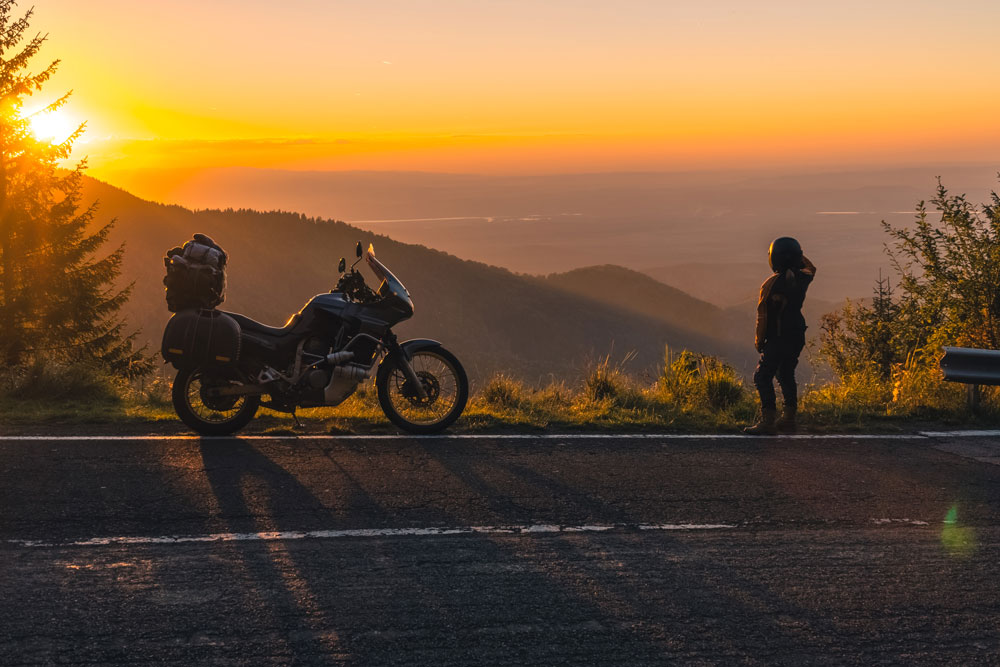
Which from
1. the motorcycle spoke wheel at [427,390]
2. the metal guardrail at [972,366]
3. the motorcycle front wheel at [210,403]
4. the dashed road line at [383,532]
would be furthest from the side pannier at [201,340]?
the metal guardrail at [972,366]

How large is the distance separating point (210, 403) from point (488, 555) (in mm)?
3695

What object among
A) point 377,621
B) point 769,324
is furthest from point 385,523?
point 769,324

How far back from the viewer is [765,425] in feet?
26.1

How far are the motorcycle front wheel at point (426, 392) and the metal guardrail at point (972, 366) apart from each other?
15.9ft

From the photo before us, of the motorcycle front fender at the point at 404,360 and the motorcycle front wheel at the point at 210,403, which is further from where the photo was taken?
the motorcycle front fender at the point at 404,360

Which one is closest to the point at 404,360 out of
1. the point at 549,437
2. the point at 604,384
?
the point at 549,437

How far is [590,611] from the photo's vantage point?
12.6ft

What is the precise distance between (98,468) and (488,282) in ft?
424

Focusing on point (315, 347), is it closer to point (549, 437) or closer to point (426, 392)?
point (426, 392)

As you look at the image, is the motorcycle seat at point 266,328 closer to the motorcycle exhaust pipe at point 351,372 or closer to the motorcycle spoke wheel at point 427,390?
the motorcycle exhaust pipe at point 351,372

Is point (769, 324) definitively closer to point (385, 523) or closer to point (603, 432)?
point (603, 432)

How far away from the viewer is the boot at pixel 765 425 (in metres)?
7.89

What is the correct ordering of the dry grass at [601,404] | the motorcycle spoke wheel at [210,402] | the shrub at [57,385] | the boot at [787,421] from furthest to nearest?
the shrub at [57,385], the boot at [787,421], the dry grass at [601,404], the motorcycle spoke wheel at [210,402]

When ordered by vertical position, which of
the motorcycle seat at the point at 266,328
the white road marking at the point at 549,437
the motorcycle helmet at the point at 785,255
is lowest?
the white road marking at the point at 549,437
